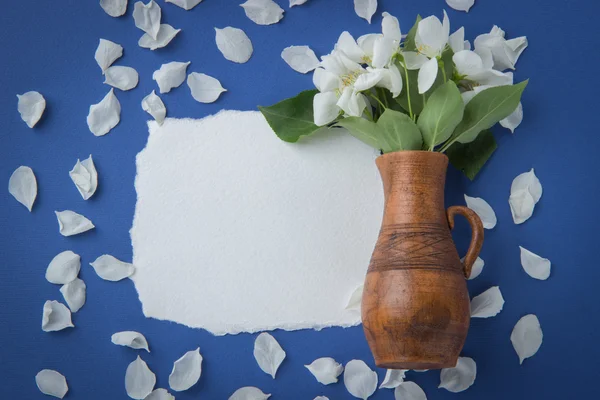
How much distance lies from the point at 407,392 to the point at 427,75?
1.47 feet

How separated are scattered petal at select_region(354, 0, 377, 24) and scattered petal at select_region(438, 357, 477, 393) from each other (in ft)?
1.75

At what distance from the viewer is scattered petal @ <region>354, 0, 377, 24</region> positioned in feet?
3.41

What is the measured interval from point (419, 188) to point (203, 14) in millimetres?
445

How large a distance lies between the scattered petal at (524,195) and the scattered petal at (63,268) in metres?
0.65

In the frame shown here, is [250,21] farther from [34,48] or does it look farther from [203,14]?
[34,48]

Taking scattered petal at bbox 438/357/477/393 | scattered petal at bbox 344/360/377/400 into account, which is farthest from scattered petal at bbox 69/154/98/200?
scattered petal at bbox 438/357/477/393

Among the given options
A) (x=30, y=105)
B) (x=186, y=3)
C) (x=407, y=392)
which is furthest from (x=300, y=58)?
(x=407, y=392)

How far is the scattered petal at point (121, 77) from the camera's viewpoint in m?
1.04

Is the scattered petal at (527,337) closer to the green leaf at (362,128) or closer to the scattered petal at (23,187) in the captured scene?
the green leaf at (362,128)

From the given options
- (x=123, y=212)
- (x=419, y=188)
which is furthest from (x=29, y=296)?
(x=419, y=188)

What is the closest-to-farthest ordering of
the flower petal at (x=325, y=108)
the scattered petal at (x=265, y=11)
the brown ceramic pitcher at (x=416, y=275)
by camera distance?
the brown ceramic pitcher at (x=416, y=275), the flower petal at (x=325, y=108), the scattered petal at (x=265, y=11)

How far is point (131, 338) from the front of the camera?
98 cm

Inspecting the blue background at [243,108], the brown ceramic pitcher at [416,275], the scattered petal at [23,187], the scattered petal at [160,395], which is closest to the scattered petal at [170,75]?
the blue background at [243,108]

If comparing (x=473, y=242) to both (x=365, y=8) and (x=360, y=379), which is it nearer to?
(x=360, y=379)
